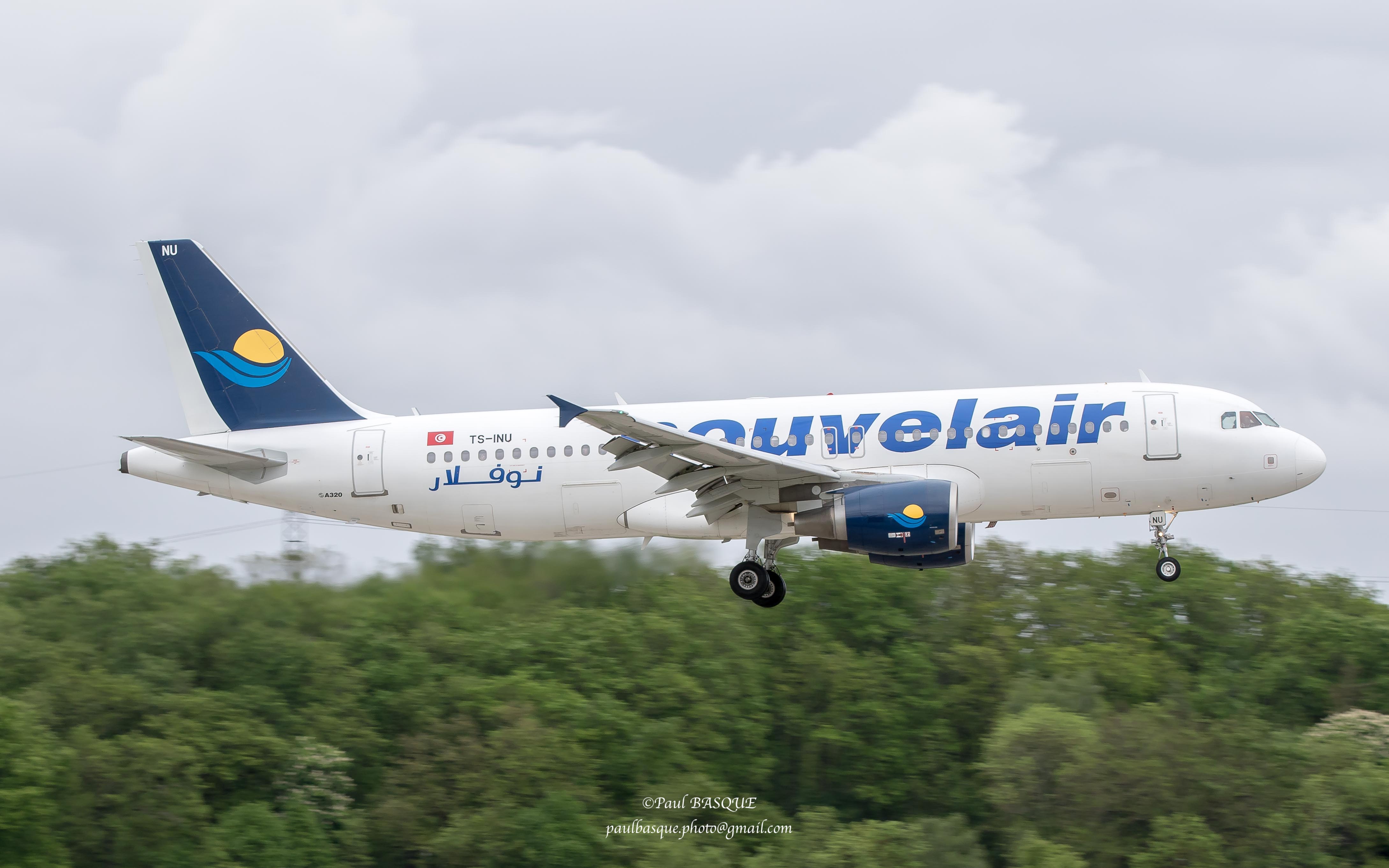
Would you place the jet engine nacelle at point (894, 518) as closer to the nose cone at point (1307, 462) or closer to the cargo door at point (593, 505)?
the cargo door at point (593, 505)

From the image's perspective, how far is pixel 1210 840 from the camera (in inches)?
1458

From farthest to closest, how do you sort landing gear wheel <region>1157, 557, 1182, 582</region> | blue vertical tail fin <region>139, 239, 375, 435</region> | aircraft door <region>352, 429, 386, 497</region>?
blue vertical tail fin <region>139, 239, 375, 435</region>, aircraft door <region>352, 429, 386, 497</region>, landing gear wheel <region>1157, 557, 1182, 582</region>

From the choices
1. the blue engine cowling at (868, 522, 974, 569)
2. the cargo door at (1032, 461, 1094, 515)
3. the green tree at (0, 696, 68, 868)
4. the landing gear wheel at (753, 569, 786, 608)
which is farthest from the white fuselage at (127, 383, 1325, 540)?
the green tree at (0, 696, 68, 868)

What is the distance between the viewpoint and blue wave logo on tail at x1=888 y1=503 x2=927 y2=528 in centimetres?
2488

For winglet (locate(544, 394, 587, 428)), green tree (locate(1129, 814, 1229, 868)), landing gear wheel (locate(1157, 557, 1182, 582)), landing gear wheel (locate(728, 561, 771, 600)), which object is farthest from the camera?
green tree (locate(1129, 814, 1229, 868))

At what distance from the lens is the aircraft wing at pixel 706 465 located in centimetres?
2341

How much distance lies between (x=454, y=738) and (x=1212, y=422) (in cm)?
2319

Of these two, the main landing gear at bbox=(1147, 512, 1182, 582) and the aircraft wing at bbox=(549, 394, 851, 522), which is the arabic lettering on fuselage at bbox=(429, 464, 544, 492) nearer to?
the aircraft wing at bbox=(549, 394, 851, 522)

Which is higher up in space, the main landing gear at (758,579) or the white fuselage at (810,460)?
the white fuselage at (810,460)

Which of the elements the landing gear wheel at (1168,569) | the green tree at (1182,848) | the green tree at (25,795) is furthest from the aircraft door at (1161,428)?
the green tree at (25,795)

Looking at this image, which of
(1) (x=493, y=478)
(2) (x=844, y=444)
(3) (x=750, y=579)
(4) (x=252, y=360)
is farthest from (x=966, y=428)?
(4) (x=252, y=360)

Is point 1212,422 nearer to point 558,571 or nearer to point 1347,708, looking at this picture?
point 558,571

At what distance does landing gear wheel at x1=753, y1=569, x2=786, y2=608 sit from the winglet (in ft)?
22.4

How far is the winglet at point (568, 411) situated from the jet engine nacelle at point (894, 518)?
5.51 meters
